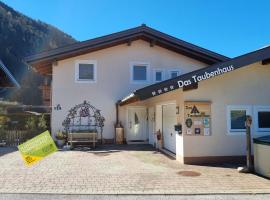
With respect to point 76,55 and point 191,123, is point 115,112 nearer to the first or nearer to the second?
point 76,55

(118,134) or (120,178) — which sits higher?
(118,134)

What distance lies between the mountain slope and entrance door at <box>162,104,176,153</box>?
30.1 metres

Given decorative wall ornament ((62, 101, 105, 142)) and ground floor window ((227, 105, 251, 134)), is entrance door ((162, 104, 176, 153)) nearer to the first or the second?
ground floor window ((227, 105, 251, 134))

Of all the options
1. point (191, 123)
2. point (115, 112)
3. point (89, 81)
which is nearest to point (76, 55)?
point (89, 81)

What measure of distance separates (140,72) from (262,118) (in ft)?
28.1

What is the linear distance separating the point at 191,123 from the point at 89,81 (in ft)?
27.6

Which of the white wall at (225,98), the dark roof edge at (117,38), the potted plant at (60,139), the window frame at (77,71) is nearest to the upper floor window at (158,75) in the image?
the dark roof edge at (117,38)

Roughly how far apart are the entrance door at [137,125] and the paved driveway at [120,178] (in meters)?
6.57

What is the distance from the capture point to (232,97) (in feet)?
39.0

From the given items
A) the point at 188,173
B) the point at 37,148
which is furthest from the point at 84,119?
the point at 37,148

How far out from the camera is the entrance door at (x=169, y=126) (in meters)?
13.2

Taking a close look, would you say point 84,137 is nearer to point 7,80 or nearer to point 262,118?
point 7,80

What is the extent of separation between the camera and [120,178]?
29.7 ft

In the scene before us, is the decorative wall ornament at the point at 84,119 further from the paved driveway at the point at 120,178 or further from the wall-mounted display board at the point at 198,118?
the wall-mounted display board at the point at 198,118
